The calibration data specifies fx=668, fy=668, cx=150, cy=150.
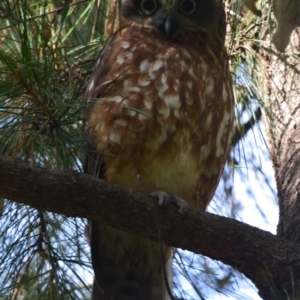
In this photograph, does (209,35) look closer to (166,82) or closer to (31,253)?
(166,82)

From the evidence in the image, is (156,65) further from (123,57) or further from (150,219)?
(150,219)

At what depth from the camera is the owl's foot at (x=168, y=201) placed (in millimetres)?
2738

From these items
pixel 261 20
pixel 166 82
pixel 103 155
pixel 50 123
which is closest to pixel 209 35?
pixel 261 20

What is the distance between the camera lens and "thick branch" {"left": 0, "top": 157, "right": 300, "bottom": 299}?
235cm

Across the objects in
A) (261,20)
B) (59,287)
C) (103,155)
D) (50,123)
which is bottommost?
(59,287)

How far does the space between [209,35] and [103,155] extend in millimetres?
973

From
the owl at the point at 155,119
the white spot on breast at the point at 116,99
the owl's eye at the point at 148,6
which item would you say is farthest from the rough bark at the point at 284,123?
the white spot on breast at the point at 116,99

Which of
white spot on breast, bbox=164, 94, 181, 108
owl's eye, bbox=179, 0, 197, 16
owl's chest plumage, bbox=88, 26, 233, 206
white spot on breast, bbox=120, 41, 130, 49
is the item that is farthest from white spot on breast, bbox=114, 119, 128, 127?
owl's eye, bbox=179, 0, 197, 16

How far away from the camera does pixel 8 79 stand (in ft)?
7.99

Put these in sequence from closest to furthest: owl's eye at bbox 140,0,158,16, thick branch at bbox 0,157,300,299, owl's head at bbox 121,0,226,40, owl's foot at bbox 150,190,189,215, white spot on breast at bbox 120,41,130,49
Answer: thick branch at bbox 0,157,300,299
owl's foot at bbox 150,190,189,215
white spot on breast at bbox 120,41,130,49
owl's head at bbox 121,0,226,40
owl's eye at bbox 140,0,158,16

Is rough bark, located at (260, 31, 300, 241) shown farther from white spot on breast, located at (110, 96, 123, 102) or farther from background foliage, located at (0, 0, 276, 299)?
white spot on breast, located at (110, 96, 123, 102)

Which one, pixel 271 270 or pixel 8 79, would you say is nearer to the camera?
pixel 8 79

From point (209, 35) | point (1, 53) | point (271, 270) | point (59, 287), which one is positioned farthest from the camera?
point (209, 35)

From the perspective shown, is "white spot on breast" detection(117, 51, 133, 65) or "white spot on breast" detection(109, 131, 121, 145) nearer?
"white spot on breast" detection(109, 131, 121, 145)
